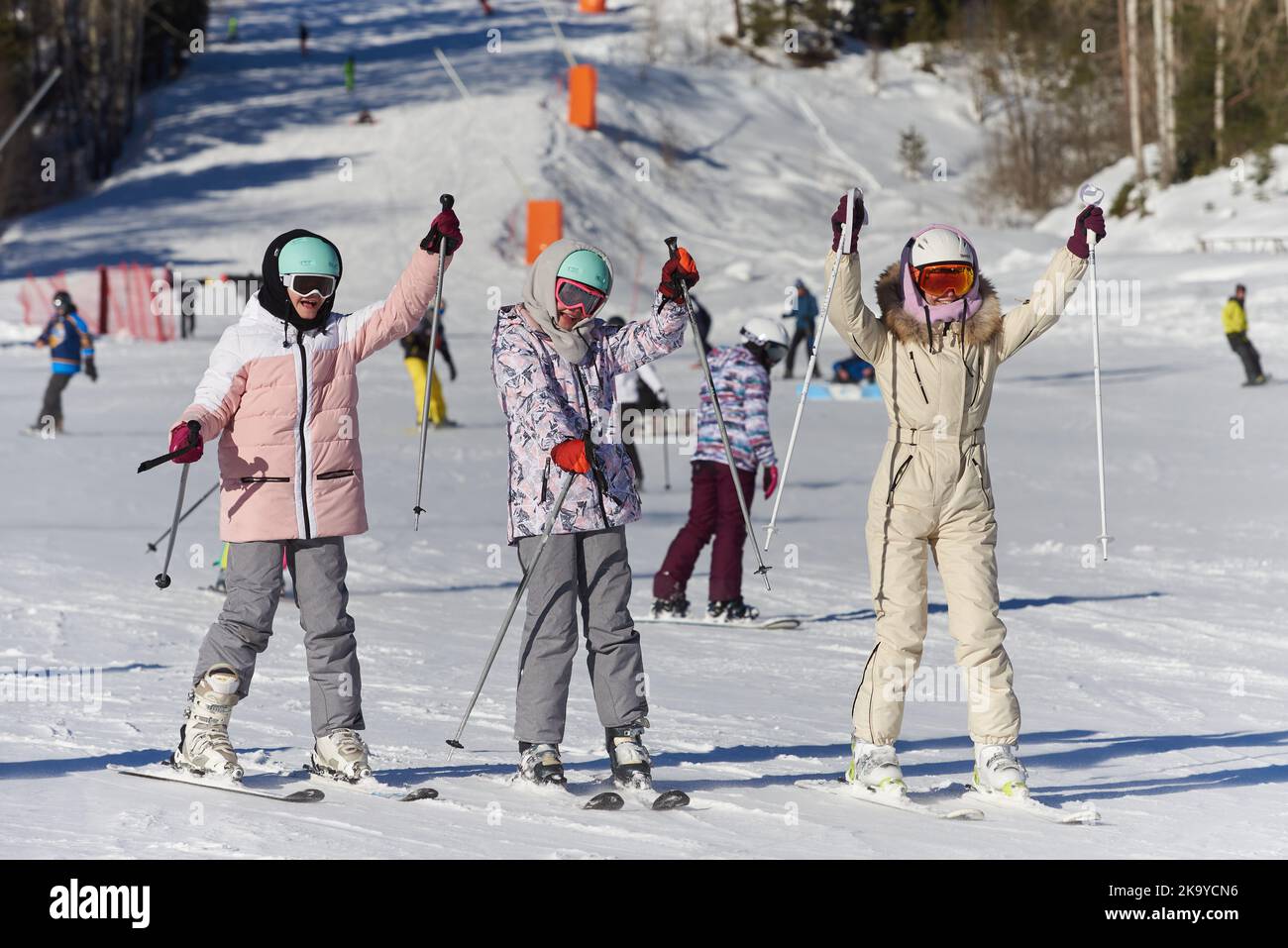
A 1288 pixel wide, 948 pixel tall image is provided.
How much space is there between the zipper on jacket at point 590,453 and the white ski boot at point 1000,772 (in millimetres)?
1259

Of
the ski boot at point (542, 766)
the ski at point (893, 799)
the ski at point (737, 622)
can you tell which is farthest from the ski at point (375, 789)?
the ski at point (737, 622)

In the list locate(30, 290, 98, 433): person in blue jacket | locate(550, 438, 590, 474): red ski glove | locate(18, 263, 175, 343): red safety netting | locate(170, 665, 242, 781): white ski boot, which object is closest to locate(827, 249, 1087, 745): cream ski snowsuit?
locate(550, 438, 590, 474): red ski glove

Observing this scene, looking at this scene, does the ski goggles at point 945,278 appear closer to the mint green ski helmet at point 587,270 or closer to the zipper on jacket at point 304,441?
the mint green ski helmet at point 587,270

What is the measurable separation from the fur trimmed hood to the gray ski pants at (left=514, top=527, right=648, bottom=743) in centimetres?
101

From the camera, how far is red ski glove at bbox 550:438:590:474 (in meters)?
4.92

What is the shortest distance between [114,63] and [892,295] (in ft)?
154

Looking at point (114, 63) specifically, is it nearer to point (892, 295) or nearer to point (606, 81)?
point (606, 81)

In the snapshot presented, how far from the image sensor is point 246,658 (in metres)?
5.19

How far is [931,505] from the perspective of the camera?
207 inches

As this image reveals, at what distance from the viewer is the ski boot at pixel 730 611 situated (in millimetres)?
9508

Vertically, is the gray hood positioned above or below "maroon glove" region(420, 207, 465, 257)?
below

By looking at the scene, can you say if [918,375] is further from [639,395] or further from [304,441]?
[639,395]

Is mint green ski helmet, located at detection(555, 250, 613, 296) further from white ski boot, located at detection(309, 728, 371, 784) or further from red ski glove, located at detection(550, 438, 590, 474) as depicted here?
white ski boot, located at detection(309, 728, 371, 784)

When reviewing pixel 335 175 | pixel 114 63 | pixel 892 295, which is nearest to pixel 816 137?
pixel 335 175
